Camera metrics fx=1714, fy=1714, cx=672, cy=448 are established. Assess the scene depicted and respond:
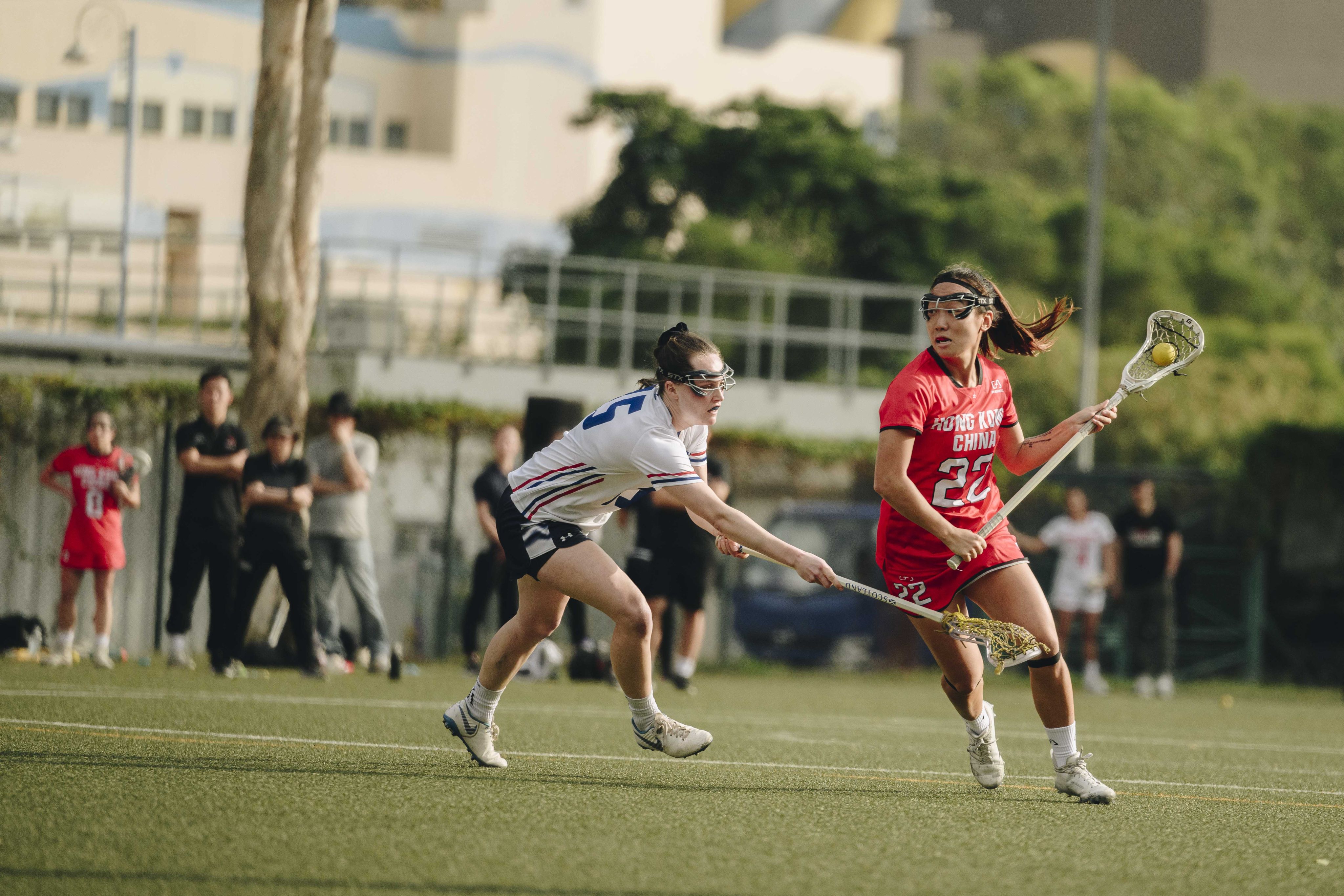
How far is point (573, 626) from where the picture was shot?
13.4 meters

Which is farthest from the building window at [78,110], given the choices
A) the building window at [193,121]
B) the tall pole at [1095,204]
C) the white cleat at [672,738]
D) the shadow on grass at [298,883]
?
the shadow on grass at [298,883]

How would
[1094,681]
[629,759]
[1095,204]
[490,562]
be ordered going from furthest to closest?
[1095,204] < [1094,681] < [490,562] < [629,759]

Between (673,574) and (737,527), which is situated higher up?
(737,527)

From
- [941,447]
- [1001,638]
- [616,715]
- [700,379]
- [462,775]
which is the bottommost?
[616,715]

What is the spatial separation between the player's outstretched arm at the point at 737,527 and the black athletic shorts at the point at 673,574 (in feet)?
23.2

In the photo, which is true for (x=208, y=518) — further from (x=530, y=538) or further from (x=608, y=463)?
(x=608, y=463)

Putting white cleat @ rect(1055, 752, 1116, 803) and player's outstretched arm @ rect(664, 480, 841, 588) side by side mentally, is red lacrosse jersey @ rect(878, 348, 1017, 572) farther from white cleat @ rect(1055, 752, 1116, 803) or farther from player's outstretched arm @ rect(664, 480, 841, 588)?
white cleat @ rect(1055, 752, 1116, 803)

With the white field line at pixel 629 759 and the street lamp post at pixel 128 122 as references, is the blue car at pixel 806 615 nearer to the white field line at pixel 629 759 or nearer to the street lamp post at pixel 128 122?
the street lamp post at pixel 128 122

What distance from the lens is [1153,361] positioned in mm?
6980

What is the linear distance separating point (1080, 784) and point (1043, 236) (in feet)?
147

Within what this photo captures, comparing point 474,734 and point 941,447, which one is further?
point 474,734

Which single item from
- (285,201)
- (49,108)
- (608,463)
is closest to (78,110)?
(49,108)

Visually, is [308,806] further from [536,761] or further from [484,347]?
[484,347]

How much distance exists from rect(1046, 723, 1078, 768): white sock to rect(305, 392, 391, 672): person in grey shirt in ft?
24.1
